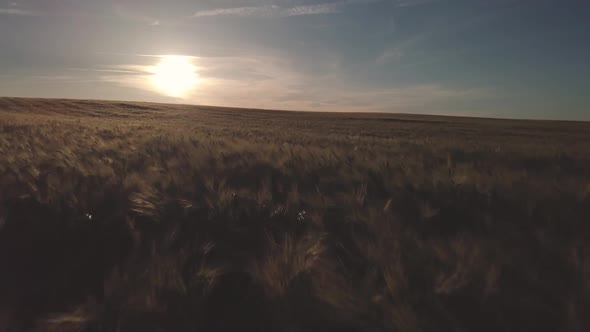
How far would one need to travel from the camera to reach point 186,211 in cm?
207

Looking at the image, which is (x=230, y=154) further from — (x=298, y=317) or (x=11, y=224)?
(x=298, y=317)

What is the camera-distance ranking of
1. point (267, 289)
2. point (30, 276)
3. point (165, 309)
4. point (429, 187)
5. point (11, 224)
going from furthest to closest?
point (429, 187) < point (11, 224) < point (30, 276) < point (267, 289) < point (165, 309)

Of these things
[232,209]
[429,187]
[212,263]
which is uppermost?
[429,187]

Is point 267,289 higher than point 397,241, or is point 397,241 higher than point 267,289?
point 397,241

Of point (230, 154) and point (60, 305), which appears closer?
point (60, 305)

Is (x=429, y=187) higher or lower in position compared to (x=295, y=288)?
higher

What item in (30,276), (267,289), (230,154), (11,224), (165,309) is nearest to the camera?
(165,309)

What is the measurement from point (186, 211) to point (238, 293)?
0.86 metres

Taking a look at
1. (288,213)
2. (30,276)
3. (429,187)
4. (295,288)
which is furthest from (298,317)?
(429,187)

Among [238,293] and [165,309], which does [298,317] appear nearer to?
[238,293]

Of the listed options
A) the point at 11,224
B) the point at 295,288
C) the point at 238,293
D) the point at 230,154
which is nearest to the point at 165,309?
the point at 238,293

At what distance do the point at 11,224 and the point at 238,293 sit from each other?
1767mm

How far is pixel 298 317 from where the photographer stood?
115cm

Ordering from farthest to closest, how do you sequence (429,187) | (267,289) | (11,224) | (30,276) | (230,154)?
(230,154)
(429,187)
(11,224)
(30,276)
(267,289)
